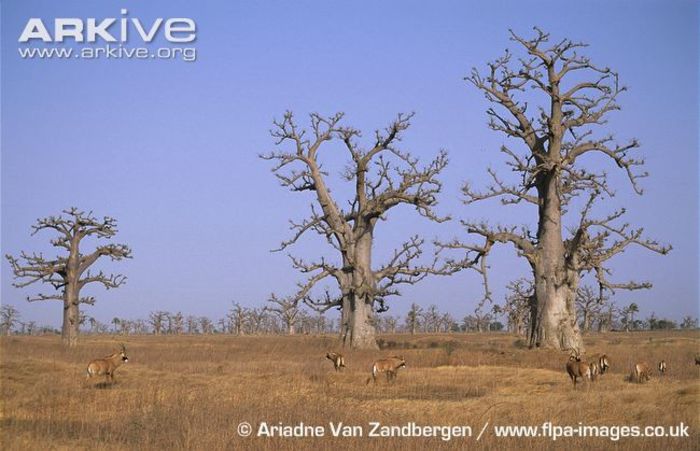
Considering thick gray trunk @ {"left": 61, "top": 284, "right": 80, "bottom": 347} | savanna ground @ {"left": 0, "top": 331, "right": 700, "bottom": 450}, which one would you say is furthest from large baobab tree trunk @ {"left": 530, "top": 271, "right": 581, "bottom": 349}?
thick gray trunk @ {"left": 61, "top": 284, "right": 80, "bottom": 347}

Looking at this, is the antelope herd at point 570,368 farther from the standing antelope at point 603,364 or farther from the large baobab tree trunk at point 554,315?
A: the large baobab tree trunk at point 554,315

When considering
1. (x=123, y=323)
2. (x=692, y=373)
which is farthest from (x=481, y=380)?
(x=123, y=323)

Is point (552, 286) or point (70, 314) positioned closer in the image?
point (552, 286)

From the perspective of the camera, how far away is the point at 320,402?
14516mm

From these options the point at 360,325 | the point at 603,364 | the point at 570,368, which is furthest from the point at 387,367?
the point at 360,325

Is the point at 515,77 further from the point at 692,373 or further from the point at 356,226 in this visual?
the point at 692,373

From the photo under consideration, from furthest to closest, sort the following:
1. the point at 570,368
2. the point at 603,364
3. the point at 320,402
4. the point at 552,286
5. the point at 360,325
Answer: the point at 360,325, the point at 552,286, the point at 603,364, the point at 570,368, the point at 320,402

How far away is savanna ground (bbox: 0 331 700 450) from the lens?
36.4ft

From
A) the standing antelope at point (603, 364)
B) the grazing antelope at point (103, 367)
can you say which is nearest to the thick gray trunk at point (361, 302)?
the standing antelope at point (603, 364)

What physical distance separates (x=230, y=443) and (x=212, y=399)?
4.02 metres

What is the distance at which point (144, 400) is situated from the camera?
14914 millimetres

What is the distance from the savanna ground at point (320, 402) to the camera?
36.4 ft

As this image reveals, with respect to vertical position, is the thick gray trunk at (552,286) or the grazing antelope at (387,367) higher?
the thick gray trunk at (552,286)

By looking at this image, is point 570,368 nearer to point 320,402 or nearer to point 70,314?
point 320,402
